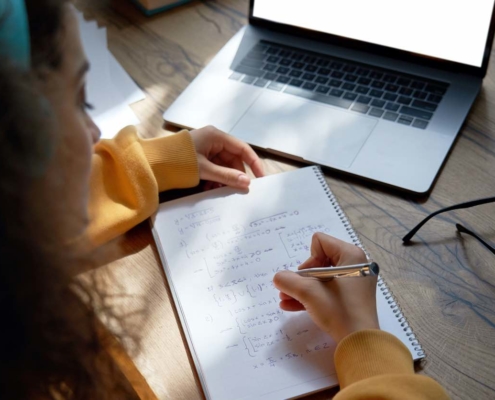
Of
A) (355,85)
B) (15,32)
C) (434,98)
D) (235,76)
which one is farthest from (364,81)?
(15,32)

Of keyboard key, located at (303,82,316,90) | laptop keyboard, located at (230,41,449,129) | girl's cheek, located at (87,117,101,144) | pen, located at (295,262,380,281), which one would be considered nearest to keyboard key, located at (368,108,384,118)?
laptop keyboard, located at (230,41,449,129)

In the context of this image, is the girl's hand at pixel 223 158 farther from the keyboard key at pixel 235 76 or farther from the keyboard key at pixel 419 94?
the keyboard key at pixel 419 94

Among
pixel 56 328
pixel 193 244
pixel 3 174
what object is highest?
pixel 3 174

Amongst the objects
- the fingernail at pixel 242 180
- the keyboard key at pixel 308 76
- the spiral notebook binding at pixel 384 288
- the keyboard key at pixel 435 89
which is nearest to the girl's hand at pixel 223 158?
the fingernail at pixel 242 180

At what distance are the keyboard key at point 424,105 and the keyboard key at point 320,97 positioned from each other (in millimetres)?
104

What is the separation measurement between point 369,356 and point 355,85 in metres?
0.51

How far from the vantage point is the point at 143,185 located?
33.6 inches

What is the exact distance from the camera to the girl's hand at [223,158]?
0.88m

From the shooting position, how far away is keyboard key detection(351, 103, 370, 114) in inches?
38.5

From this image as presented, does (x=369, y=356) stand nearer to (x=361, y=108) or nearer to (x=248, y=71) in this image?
(x=361, y=108)

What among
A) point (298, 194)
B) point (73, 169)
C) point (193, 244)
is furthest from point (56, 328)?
point (298, 194)

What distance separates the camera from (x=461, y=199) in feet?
2.83

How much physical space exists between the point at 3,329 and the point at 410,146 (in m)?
0.65

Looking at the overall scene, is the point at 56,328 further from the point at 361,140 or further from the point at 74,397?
the point at 361,140
